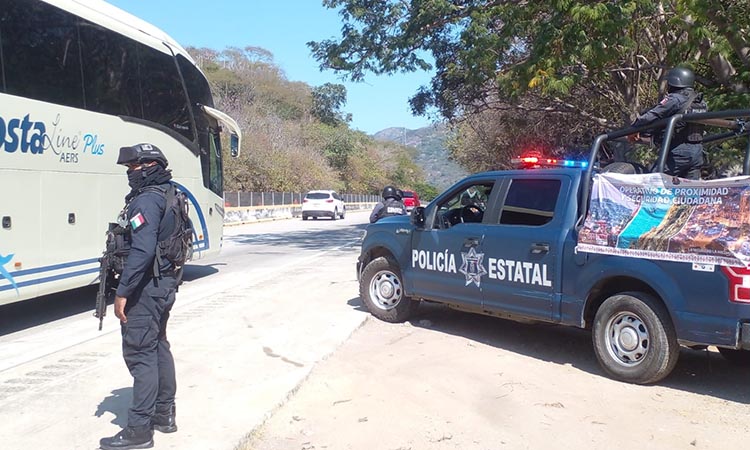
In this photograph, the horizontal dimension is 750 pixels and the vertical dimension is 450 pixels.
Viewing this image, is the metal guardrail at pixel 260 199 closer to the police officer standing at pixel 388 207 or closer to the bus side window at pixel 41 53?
the police officer standing at pixel 388 207

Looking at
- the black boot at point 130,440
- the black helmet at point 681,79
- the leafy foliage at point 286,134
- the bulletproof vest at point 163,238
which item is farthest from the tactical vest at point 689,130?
the leafy foliage at point 286,134

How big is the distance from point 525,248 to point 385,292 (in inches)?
89.5

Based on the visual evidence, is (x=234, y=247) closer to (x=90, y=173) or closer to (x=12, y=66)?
(x=90, y=173)

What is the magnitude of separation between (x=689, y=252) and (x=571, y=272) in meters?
1.13

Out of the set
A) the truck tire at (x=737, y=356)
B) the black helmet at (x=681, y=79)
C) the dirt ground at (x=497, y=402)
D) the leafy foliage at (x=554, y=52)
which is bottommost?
the dirt ground at (x=497, y=402)

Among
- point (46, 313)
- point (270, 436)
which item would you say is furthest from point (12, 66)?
point (270, 436)

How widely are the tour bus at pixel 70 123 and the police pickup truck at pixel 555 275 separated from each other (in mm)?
3627

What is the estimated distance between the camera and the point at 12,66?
6.99 metres

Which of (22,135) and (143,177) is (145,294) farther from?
(22,135)

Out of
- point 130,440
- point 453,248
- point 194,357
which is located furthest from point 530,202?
point 130,440

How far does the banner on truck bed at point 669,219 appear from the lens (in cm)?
491

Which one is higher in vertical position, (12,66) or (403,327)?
(12,66)

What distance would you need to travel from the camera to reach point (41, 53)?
748cm

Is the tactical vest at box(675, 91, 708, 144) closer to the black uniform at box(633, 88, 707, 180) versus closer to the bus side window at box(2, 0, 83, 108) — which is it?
the black uniform at box(633, 88, 707, 180)
